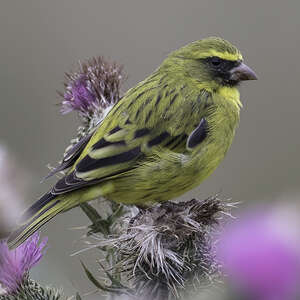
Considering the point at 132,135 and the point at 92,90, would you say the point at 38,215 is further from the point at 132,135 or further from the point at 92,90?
the point at 92,90

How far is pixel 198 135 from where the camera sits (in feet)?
17.6

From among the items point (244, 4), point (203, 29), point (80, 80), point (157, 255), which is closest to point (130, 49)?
point (203, 29)

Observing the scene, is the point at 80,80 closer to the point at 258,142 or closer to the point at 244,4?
the point at 258,142

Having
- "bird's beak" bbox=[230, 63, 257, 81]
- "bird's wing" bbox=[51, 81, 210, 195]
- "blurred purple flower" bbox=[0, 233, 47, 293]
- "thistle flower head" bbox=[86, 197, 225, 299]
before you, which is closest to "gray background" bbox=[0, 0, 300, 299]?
"bird's beak" bbox=[230, 63, 257, 81]

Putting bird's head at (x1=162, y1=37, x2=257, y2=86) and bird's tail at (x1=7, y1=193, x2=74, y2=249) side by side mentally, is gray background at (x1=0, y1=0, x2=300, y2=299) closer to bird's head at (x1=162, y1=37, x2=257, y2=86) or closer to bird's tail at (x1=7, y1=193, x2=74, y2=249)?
bird's head at (x1=162, y1=37, x2=257, y2=86)

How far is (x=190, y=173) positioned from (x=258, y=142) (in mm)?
Answer: 6853

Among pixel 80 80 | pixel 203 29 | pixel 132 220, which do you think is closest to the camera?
pixel 132 220

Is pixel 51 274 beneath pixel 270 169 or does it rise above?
above

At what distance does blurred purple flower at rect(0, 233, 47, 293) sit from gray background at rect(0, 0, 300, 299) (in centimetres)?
557

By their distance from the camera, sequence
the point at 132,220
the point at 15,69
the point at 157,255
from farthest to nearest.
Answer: the point at 15,69 < the point at 132,220 < the point at 157,255

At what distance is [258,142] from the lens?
1189cm

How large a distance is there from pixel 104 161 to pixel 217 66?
1618 mm

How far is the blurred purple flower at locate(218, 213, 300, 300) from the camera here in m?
2.47

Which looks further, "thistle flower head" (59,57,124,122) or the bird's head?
the bird's head
